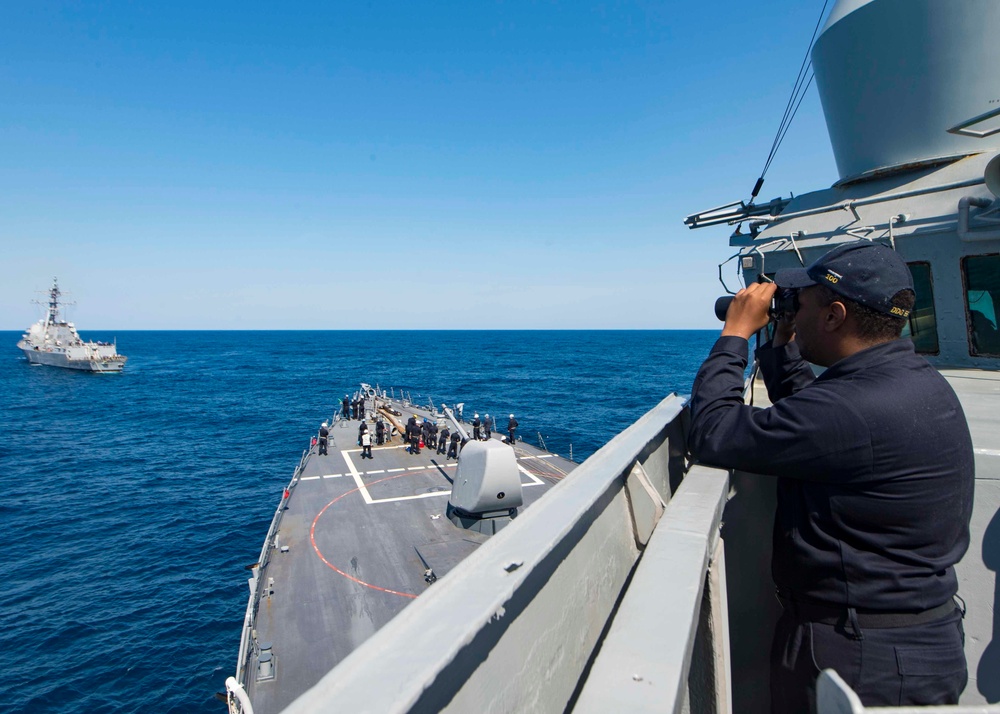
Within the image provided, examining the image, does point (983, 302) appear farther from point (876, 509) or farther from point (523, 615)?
point (523, 615)

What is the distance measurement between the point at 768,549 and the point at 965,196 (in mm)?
4022

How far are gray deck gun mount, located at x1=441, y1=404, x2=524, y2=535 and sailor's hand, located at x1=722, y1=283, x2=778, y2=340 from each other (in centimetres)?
1382

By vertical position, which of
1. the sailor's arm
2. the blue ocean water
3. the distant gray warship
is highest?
the distant gray warship

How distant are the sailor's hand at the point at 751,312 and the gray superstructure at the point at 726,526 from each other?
0.59 m

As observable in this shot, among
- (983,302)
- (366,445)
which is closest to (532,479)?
(366,445)

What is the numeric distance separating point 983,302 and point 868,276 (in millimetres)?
4193

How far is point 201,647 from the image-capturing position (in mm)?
16516

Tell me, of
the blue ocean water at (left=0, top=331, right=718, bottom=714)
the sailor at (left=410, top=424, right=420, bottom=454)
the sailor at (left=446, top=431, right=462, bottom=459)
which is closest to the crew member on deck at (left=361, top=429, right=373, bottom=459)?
the sailor at (left=410, top=424, right=420, bottom=454)

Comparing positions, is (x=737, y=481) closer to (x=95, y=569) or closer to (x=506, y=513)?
(x=506, y=513)

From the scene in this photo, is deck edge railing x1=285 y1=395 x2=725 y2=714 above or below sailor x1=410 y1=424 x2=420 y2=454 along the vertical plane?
above

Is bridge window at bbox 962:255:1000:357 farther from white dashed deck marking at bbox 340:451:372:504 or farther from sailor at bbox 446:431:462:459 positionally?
sailor at bbox 446:431:462:459

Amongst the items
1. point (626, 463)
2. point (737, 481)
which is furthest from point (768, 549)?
point (626, 463)

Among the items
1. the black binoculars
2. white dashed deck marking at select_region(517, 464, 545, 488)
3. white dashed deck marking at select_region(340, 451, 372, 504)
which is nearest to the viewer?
the black binoculars

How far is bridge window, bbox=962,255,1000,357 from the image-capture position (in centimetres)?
484
